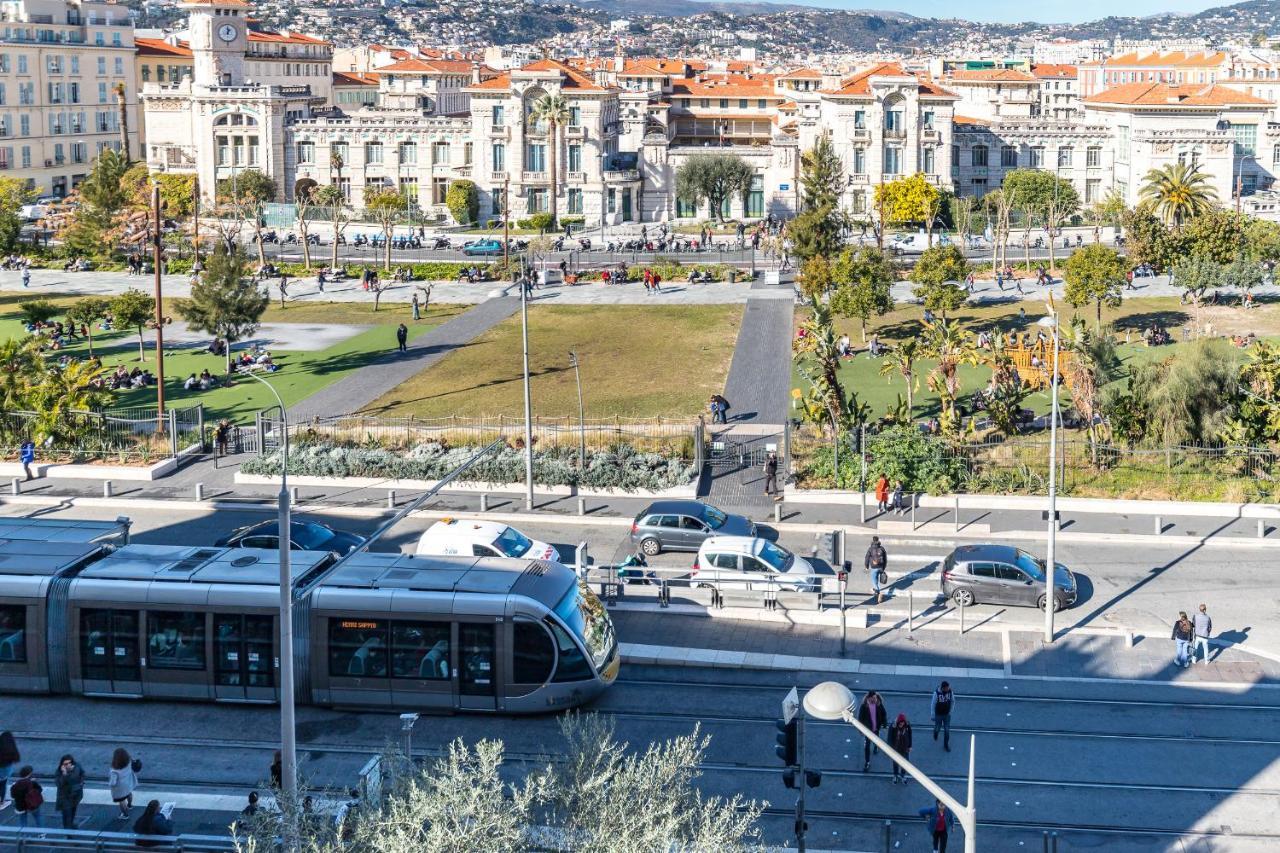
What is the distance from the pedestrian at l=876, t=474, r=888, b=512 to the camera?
123 ft

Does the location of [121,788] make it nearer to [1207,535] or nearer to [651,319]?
[1207,535]

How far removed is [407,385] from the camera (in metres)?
51.7

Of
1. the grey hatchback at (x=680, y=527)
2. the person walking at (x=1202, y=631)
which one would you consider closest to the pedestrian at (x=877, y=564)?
the grey hatchback at (x=680, y=527)

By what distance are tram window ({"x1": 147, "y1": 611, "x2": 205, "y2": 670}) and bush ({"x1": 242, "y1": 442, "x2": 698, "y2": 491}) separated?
50.9 feet

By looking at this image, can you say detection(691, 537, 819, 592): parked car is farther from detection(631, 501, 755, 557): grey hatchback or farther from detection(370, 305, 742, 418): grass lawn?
detection(370, 305, 742, 418): grass lawn

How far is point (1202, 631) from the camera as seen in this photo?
27953 mm

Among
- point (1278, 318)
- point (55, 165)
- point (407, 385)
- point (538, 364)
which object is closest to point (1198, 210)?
point (1278, 318)

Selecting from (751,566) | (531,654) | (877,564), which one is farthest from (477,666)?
(877,564)

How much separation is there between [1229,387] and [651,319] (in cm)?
2970

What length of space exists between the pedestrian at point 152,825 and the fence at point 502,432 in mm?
21465

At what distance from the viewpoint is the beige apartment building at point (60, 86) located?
107938mm

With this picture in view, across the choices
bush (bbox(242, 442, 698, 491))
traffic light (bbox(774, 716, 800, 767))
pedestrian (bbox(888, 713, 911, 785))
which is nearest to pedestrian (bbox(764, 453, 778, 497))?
bush (bbox(242, 442, 698, 491))

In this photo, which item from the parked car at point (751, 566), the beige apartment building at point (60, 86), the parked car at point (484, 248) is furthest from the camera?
the beige apartment building at point (60, 86)

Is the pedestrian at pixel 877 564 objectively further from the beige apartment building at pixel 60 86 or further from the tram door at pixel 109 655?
the beige apartment building at pixel 60 86
